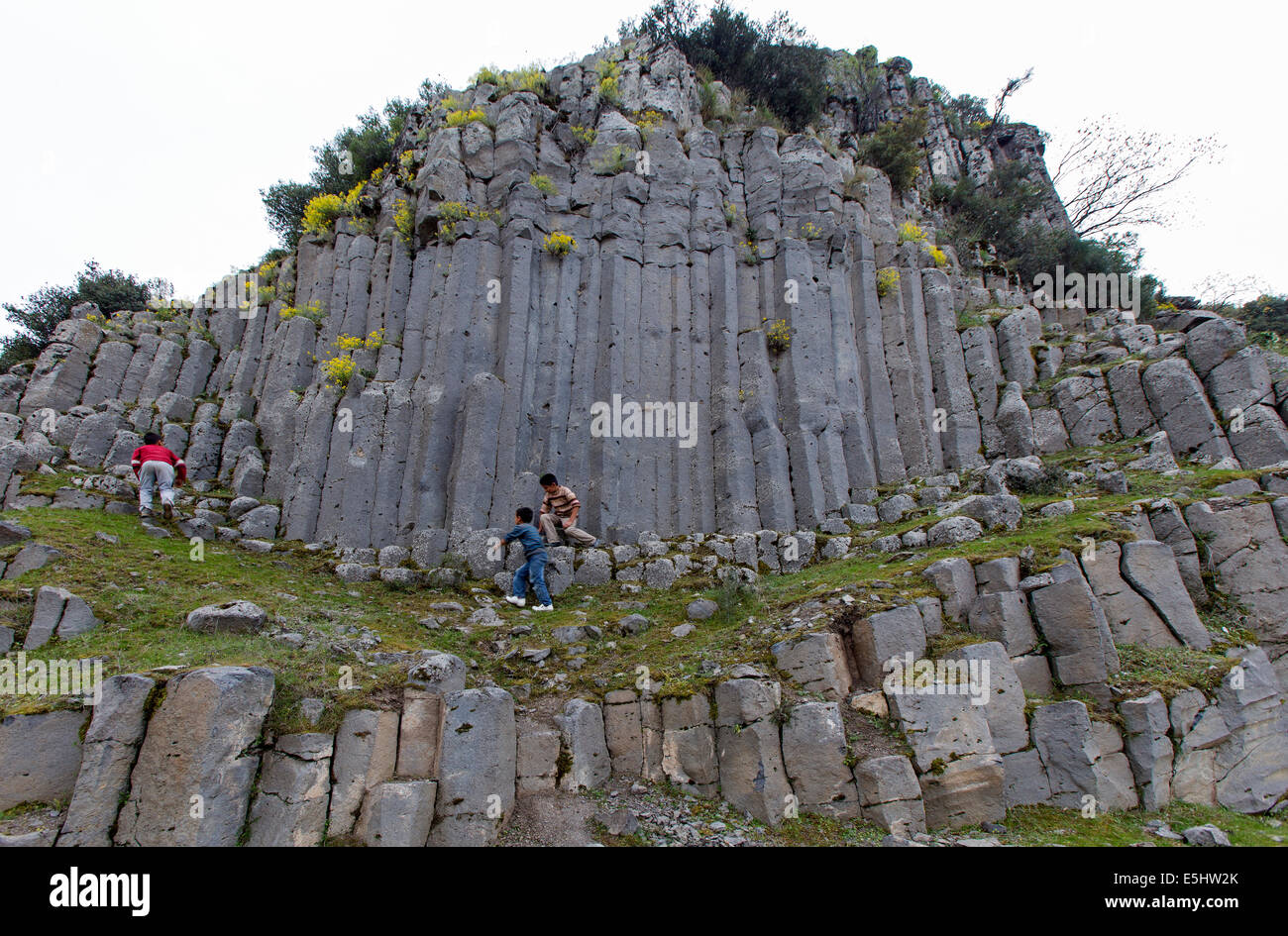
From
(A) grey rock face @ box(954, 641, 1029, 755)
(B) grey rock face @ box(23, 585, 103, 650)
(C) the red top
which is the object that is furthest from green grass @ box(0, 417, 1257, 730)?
(C) the red top

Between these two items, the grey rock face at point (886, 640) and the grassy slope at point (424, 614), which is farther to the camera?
the grey rock face at point (886, 640)

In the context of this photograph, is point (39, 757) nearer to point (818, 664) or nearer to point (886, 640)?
point (818, 664)

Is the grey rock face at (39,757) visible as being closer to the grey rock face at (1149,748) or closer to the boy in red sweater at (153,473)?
the boy in red sweater at (153,473)

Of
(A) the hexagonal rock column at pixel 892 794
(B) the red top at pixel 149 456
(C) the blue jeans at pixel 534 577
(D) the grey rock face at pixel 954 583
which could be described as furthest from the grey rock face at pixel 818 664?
(B) the red top at pixel 149 456

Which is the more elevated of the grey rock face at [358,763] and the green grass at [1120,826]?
the grey rock face at [358,763]

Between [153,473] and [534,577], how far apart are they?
8.23m

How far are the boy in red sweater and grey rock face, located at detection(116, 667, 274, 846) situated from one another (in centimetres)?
834

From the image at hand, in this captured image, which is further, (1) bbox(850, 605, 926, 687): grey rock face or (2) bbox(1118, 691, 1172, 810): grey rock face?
(1) bbox(850, 605, 926, 687): grey rock face

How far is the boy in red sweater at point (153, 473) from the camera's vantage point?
1330 cm

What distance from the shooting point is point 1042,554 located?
9555mm

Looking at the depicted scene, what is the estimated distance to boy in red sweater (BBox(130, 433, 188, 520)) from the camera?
43.7 feet

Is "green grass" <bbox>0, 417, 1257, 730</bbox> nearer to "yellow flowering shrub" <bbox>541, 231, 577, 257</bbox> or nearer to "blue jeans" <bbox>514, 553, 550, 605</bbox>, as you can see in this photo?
"blue jeans" <bbox>514, 553, 550, 605</bbox>

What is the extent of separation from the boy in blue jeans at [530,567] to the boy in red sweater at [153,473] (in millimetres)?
7180

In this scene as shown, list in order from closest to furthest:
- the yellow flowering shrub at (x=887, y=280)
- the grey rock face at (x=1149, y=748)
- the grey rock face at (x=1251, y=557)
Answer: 1. the grey rock face at (x=1149, y=748)
2. the grey rock face at (x=1251, y=557)
3. the yellow flowering shrub at (x=887, y=280)
